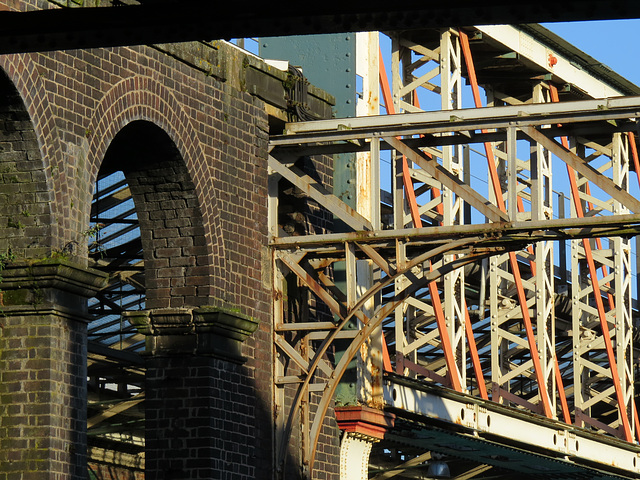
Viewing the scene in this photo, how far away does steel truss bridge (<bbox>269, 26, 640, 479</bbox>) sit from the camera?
14750 millimetres

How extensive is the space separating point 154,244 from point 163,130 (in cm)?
121

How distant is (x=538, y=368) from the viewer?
2039 centimetres

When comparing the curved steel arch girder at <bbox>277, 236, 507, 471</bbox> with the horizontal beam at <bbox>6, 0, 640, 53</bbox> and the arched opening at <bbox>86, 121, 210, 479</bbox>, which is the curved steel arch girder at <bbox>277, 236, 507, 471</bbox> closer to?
the arched opening at <bbox>86, 121, 210, 479</bbox>

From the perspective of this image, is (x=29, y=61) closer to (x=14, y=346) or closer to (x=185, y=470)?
(x=14, y=346)

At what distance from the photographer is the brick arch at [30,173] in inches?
462

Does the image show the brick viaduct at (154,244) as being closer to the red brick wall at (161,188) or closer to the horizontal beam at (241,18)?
the red brick wall at (161,188)

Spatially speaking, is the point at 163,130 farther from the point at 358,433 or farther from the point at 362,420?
the point at 358,433

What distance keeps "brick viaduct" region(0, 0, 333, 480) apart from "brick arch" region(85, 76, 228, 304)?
0.02 m

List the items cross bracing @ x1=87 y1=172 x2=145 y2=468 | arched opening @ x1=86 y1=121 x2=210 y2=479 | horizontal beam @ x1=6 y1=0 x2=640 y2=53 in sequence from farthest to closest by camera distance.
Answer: cross bracing @ x1=87 y1=172 x2=145 y2=468 → arched opening @ x1=86 y1=121 x2=210 y2=479 → horizontal beam @ x1=6 y1=0 x2=640 y2=53

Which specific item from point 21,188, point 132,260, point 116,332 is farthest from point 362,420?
point 116,332

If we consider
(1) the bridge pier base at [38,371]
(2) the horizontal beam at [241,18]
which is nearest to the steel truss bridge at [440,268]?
(1) the bridge pier base at [38,371]

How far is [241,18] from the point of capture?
5.79m

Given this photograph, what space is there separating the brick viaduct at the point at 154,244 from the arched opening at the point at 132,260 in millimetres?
22

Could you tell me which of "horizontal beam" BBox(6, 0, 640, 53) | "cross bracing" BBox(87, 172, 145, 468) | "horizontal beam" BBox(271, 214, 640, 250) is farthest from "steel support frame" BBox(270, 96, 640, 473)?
"horizontal beam" BBox(6, 0, 640, 53)
